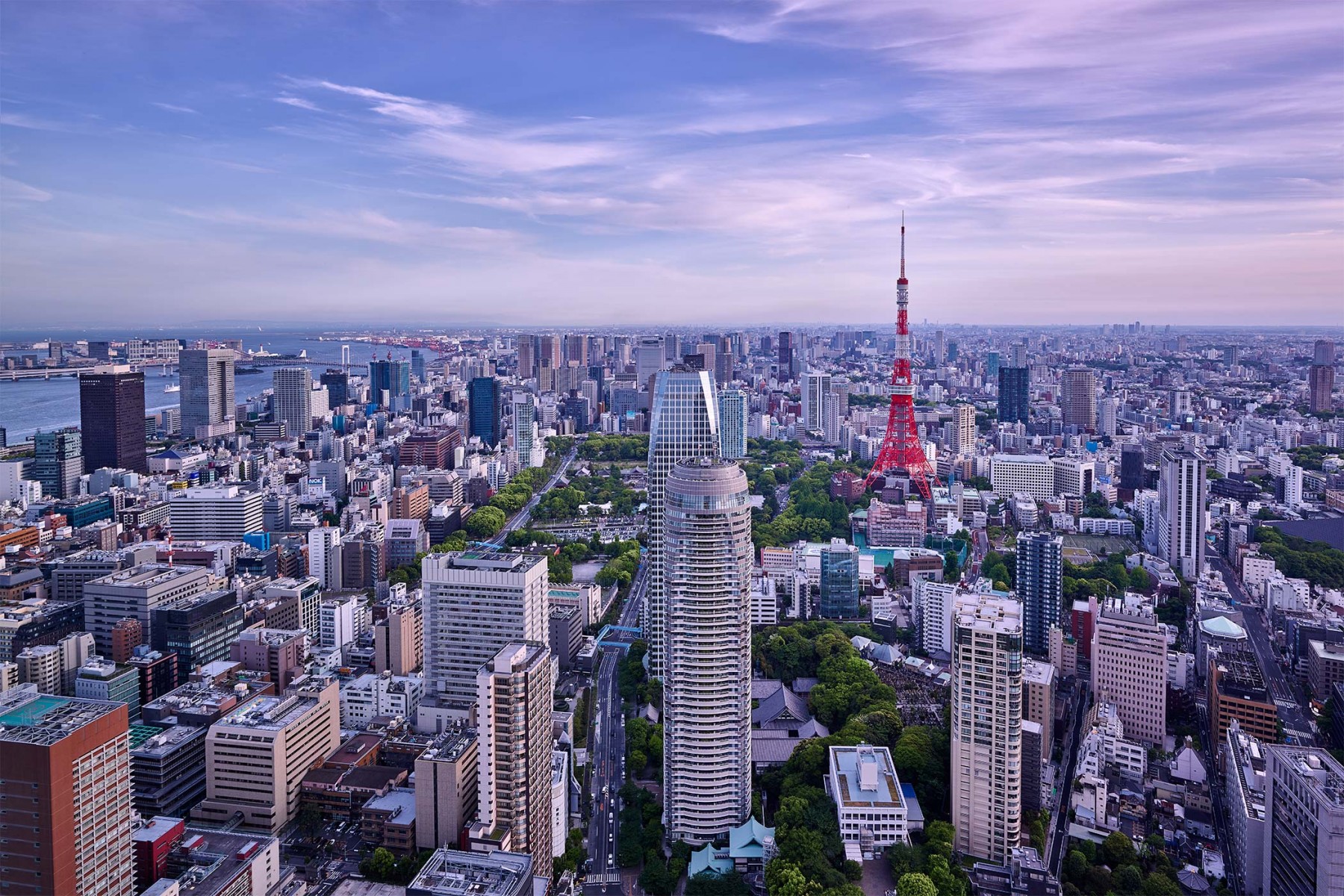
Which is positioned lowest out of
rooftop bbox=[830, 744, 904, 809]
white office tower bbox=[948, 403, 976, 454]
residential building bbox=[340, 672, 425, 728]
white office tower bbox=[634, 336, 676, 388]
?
residential building bbox=[340, 672, 425, 728]

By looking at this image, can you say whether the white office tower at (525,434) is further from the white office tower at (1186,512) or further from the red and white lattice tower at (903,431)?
the white office tower at (1186,512)

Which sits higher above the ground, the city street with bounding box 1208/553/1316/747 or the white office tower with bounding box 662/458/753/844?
the white office tower with bounding box 662/458/753/844

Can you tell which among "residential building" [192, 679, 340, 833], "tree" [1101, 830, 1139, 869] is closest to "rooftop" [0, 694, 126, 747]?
"residential building" [192, 679, 340, 833]

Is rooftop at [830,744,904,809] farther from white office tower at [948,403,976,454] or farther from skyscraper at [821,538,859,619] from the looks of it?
white office tower at [948,403,976,454]

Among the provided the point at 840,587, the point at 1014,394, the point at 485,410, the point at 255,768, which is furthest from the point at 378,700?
the point at 1014,394

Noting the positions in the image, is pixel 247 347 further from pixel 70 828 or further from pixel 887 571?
pixel 70 828

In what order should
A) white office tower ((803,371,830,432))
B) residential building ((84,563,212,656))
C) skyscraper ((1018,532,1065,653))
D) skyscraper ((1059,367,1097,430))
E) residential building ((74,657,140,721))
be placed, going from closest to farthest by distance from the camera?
residential building ((74,657,140,721)), residential building ((84,563,212,656)), skyscraper ((1018,532,1065,653)), skyscraper ((1059,367,1097,430)), white office tower ((803,371,830,432))

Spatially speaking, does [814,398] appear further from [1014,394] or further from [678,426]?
[678,426]
